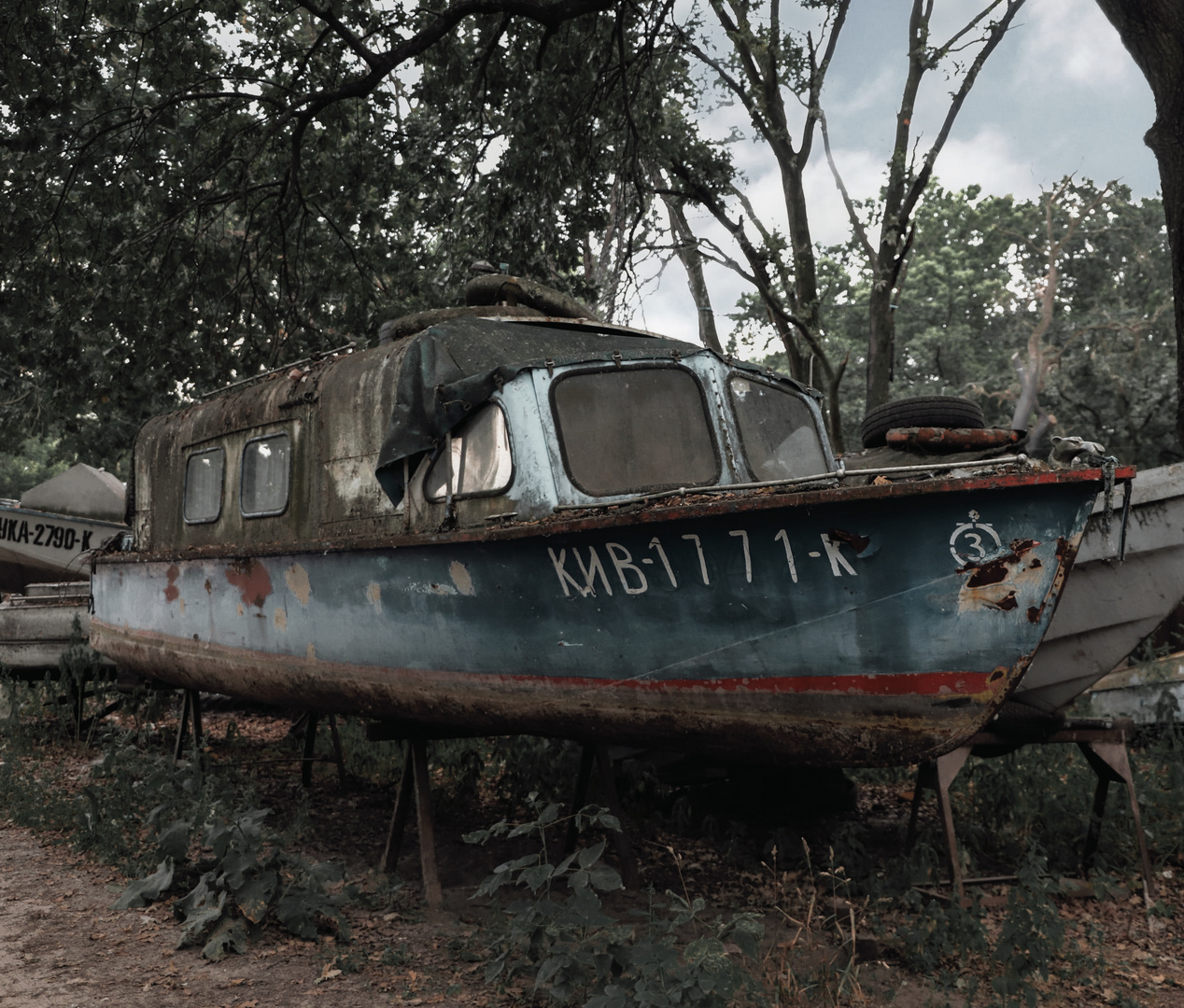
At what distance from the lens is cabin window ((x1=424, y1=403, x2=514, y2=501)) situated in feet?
17.0

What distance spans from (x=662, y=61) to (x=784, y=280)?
4.00 meters

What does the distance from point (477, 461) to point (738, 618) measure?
68.3 inches

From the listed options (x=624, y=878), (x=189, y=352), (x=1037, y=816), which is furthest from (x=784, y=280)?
(x=624, y=878)

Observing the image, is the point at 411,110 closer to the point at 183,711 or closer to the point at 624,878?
the point at 183,711

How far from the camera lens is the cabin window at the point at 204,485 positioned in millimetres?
7609

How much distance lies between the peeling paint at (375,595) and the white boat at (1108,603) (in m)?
4.38

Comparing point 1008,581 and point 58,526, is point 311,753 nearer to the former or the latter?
point 1008,581

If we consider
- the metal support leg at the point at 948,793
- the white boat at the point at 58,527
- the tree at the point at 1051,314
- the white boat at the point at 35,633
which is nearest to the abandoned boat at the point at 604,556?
the metal support leg at the point at 948,793

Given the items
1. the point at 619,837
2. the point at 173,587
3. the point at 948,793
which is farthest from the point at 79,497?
the point at 948,793

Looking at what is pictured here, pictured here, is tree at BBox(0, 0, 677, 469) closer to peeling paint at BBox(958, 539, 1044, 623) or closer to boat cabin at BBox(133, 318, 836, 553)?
boat cabin at BBox(133, 318, 836, 553)

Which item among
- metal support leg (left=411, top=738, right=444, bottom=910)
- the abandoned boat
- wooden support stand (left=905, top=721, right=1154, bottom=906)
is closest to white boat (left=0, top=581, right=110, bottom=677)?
the abandoned boat

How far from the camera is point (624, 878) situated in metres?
6.04

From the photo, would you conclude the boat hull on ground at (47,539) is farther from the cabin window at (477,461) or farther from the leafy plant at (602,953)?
the leafy plant at (602,953)

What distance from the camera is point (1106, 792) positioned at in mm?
6383
